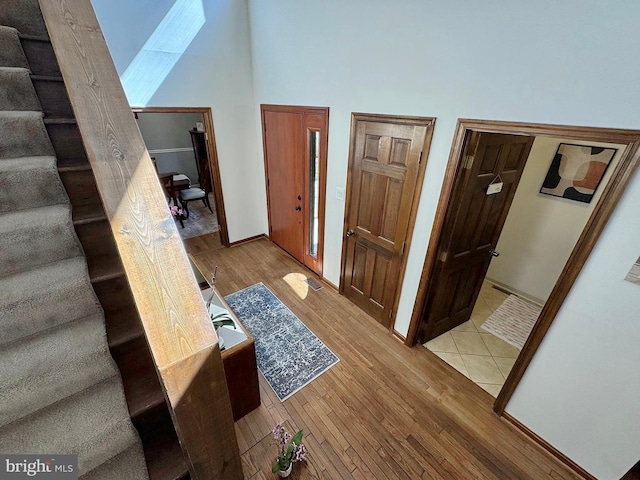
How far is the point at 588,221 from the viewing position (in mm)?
1387

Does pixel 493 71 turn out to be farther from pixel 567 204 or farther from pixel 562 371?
pixel 567 204

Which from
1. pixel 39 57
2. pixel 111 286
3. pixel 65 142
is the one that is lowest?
pixel 111 286

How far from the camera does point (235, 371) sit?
1.81 meters

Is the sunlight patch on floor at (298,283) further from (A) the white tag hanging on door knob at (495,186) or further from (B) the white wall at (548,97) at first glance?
(A) the white tag hanging on door knob at (495,186)

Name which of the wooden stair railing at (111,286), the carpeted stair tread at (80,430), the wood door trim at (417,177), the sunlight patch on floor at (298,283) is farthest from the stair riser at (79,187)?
the sunlight patch on floor at (298,283)

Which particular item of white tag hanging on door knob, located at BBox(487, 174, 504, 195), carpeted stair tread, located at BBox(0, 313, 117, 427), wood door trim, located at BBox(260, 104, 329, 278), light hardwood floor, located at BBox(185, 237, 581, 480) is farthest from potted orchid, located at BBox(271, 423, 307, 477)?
white tag hanging on door knob, located at BBox(487, 174, 504, 195)

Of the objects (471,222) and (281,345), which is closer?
(471,222)

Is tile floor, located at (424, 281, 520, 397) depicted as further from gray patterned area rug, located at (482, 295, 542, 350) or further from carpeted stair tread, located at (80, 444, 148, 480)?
carpeted stair tread, located at (80, 444, 148, 480)

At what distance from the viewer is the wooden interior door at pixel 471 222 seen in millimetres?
1959

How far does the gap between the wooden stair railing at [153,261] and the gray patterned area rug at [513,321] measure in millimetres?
2867

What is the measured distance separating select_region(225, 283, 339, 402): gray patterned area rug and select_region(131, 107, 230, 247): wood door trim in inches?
50.0

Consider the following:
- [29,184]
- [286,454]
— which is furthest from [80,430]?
[286,454]

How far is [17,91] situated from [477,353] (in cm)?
365

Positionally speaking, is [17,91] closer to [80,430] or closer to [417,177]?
[80,430]
